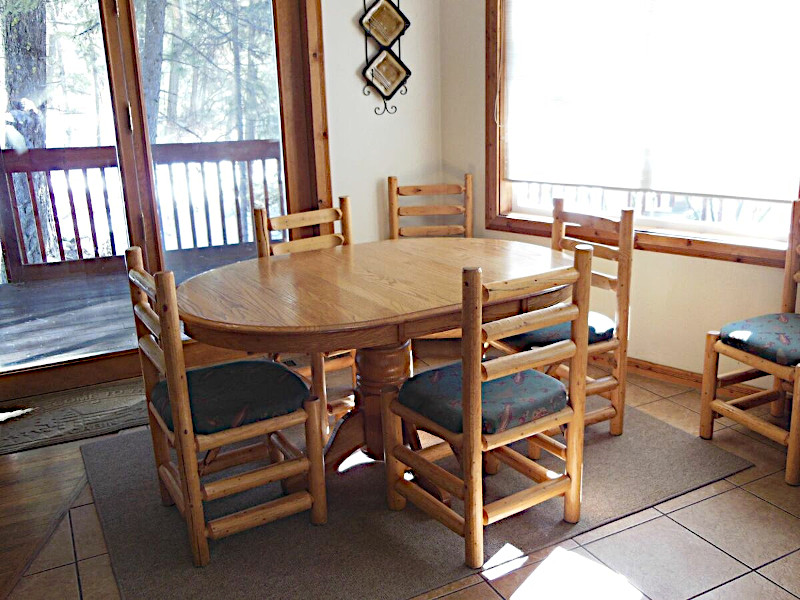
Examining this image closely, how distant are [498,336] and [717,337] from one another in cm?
131

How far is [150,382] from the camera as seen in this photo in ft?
8.11

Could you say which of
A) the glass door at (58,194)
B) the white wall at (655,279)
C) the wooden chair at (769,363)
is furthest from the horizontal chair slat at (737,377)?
the glass door at (58,194)

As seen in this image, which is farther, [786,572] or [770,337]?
[770,337]

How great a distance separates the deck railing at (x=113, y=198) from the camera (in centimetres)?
345

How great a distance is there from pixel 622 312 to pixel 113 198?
255cm

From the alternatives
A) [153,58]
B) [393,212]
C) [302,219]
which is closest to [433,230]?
[393,212]

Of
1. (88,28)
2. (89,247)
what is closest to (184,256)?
(89,247)

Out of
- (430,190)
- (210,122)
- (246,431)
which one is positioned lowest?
(246,431)

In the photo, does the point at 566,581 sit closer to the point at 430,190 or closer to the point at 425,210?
the point at 425,210

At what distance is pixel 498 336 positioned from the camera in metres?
1.92

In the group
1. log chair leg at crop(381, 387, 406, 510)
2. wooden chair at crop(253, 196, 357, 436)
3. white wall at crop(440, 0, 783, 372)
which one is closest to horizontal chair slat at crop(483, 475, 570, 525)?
log chair leg at crop(381, 387, 406, 510)

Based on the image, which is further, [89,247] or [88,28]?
[89,247]

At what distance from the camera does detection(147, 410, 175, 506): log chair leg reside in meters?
2.47

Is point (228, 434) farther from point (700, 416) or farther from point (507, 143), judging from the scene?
point (507, 143)
